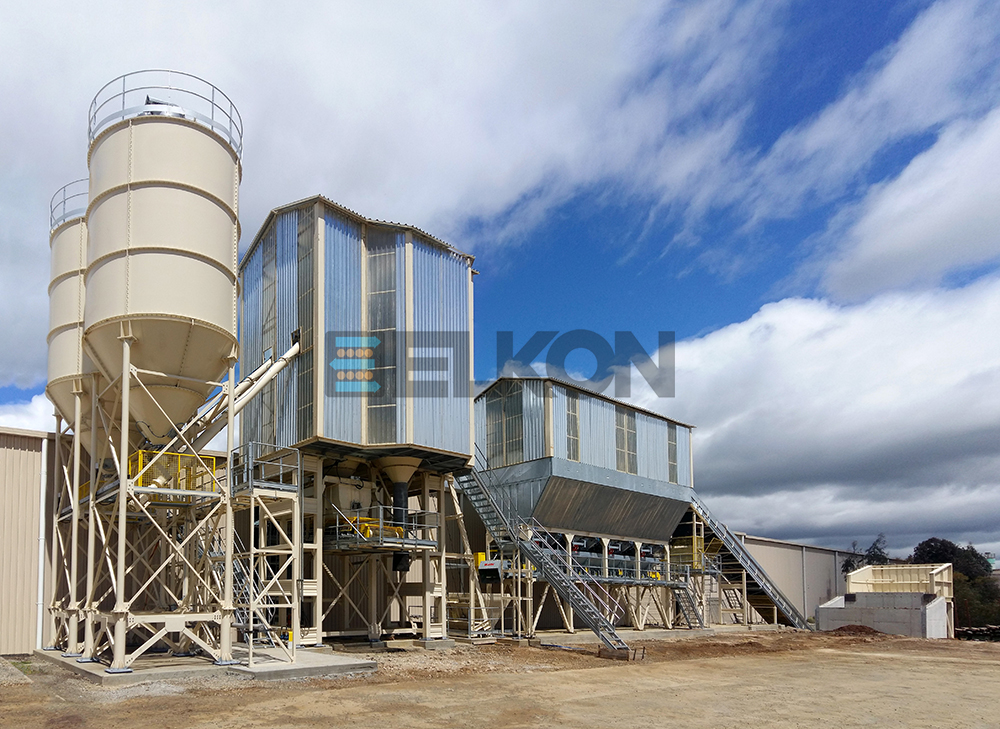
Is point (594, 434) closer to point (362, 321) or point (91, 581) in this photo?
point (362, 321)

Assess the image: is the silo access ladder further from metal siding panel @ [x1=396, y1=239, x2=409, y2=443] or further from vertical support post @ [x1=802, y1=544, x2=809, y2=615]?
vertical support post @ [x1=802, y1=544, x2=809, y2=615]

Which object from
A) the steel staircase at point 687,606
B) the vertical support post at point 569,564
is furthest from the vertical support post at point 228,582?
the steel staircase at point 687,606

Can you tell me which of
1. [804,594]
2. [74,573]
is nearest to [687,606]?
[804,594]

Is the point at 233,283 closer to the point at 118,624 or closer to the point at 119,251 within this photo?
the point at 119,251

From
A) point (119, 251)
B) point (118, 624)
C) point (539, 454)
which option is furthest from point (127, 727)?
point (539, 454)

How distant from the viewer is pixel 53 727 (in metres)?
12.5

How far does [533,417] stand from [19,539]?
56.4ft

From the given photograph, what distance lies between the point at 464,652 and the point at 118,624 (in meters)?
9.85

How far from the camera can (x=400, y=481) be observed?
26.0m

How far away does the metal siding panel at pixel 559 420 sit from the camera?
103ft

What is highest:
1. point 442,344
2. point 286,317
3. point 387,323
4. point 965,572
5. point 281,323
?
point 286,317

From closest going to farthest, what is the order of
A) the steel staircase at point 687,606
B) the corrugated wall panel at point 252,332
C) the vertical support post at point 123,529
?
1. the vertical support post at point 123,529
2. the corrugated wall panel at point 252,332
3. the steel staircase at point 687,606

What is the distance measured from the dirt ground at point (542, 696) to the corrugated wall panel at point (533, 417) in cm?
916

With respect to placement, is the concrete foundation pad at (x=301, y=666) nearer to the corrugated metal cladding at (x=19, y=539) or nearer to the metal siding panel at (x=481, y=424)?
the corrugated metal cladding at (x=19, y=539)
